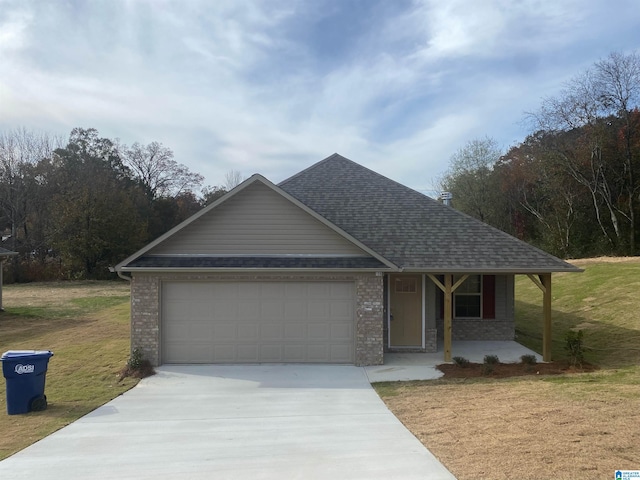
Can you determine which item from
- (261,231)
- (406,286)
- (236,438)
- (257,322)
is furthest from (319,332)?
(236,438)

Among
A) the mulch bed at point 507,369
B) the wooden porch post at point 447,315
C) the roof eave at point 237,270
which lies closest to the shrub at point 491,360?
the mulch bed at point 507,369

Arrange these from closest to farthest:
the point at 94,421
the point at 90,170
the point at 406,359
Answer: the point at 94,421 < the point at 406,359 < the point at 90,170

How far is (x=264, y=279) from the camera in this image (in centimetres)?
1184

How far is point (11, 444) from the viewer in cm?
686

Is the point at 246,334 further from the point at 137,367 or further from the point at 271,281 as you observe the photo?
the point at 137,367

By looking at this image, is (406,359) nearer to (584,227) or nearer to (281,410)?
(281,410)

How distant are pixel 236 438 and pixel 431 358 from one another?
7.11 m

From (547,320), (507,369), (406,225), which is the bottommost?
(507,369)

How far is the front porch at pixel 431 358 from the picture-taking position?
35.3ft

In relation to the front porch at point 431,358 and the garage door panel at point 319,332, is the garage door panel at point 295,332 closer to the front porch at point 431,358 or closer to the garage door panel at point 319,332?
the garage door panel at point 319,332

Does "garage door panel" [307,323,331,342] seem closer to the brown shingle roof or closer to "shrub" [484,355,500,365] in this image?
the brown shingle roof

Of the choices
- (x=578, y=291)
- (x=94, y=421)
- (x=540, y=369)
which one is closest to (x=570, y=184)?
(x=578, y=291)

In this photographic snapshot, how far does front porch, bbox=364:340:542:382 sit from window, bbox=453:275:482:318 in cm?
91

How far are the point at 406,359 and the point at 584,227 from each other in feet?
112
